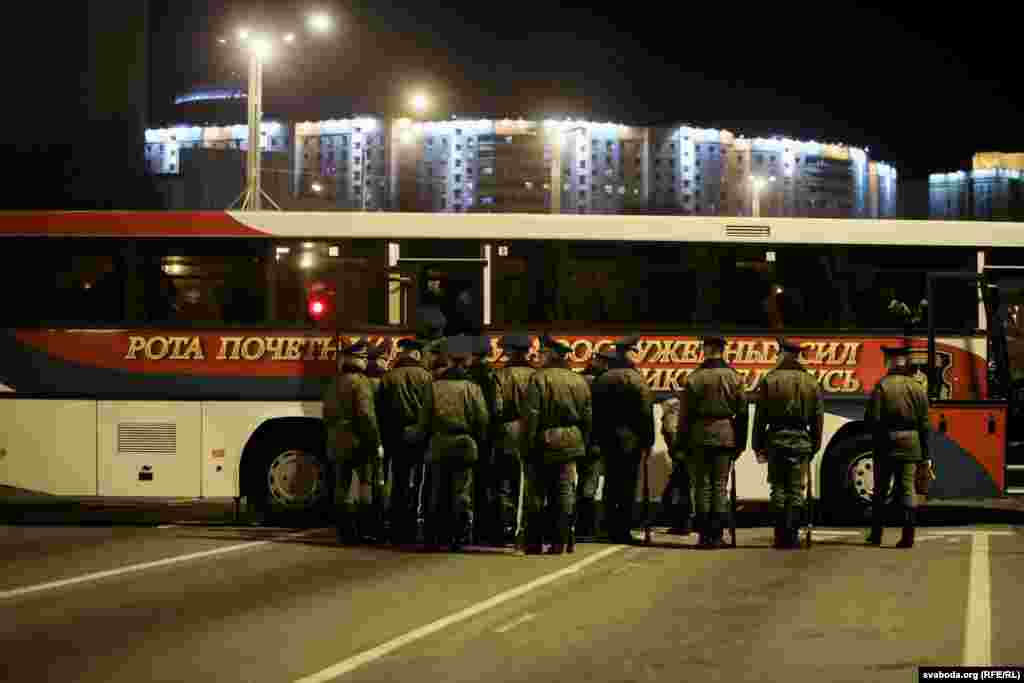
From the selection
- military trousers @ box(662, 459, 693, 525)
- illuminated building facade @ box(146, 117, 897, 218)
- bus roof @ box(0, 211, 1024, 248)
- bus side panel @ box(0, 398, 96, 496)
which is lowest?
military trousers @ box(662, 459, 693, 525)

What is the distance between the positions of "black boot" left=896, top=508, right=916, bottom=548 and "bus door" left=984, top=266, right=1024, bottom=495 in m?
2.86

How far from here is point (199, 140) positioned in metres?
158

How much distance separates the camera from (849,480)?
57.3 feet

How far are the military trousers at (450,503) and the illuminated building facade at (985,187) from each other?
94.0 m

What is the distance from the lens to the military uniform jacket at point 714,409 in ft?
48.7

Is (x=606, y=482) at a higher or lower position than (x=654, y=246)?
lower

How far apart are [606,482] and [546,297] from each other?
9.52ft

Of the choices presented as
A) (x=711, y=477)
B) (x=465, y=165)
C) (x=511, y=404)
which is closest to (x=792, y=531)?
(x=711, y=477)

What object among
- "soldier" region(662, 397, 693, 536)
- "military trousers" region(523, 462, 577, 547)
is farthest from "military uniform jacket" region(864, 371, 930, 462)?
"military trousers" region(523, 462, 577, 547)

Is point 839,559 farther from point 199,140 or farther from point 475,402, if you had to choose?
point 199,140

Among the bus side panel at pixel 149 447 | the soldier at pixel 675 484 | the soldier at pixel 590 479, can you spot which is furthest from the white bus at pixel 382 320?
the soldier at pixel 590 479

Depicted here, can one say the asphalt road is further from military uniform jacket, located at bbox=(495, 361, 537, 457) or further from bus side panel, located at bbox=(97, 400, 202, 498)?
bus side panel, located at bbox=(97, 400, 202, 498)

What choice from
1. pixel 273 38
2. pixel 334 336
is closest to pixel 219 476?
pixel 334 336

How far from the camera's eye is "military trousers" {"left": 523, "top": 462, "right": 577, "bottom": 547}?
14.3 metres
